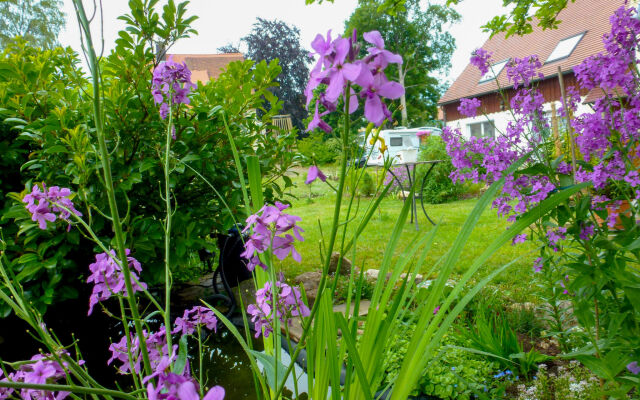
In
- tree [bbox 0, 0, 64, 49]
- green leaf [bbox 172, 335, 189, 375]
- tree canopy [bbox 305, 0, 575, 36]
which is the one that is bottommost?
A: green leaf [bbox 172, 335, 189, 375]

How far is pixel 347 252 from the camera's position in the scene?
150cm

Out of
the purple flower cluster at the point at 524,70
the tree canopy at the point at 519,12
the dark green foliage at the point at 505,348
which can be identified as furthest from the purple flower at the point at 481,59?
the dark green foliage at the point at 505,348

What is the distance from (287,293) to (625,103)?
1315 mm

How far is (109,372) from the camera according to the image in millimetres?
1909

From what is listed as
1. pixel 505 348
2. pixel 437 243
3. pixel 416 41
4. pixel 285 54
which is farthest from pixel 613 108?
pixel 416 41

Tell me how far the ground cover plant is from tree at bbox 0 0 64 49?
18.3m

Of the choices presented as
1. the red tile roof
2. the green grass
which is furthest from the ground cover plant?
the red tile roof

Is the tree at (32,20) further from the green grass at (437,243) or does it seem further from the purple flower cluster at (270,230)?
the purple flower cluster at (270,230)

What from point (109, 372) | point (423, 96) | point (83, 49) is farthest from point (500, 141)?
point (423, 96)

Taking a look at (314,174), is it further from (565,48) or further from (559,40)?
(559,40)

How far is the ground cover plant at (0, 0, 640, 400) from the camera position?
566mm

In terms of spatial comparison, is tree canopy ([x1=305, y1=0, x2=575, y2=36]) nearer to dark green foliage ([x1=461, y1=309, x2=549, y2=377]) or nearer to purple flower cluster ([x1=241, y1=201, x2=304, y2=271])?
dark green foliage ([x1=461, y1=309, x2=549, y2=377])

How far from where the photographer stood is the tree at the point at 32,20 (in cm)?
1606

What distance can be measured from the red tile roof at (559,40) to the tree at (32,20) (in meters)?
15.9
